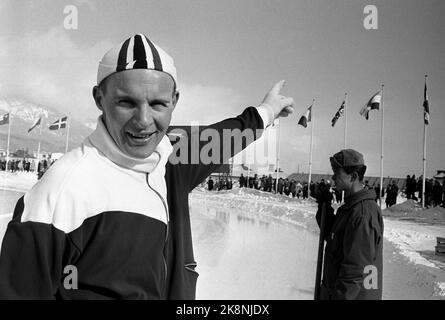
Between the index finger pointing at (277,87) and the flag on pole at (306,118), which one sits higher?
the flag on pole at (306,118)

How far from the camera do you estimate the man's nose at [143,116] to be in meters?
0.79

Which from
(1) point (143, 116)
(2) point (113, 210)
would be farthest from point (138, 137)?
(2) point (113, 210)

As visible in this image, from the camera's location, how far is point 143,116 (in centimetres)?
80

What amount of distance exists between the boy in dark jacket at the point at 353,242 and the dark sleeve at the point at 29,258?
3.63 ft

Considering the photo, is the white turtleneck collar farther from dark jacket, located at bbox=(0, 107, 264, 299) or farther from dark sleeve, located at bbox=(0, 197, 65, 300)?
dark sleeve, located at bbox=(0, 197, 65, 300)

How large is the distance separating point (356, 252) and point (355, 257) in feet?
0.07

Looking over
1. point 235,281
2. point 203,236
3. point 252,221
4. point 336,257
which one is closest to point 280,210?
point 252,221

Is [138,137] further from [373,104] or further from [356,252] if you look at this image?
[373,104]

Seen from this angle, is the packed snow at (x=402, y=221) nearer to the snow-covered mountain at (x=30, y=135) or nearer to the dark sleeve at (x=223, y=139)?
the dark sleeve at (x=223, y=139)

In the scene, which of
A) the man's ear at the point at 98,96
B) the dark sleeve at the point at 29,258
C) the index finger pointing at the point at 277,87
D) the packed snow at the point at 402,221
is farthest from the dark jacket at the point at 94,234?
the packed snow at the point at 402,221

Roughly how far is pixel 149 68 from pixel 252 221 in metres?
8.70

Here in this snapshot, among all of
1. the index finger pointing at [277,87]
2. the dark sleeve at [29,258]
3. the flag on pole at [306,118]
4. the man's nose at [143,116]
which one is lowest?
the dark sleeve at [29,258]

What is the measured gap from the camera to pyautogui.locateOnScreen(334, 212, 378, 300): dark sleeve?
55.9 inches
